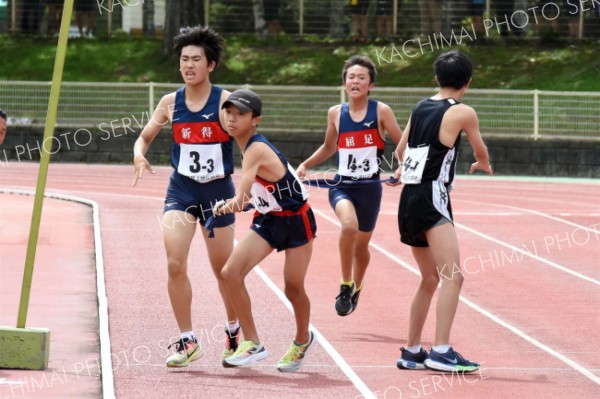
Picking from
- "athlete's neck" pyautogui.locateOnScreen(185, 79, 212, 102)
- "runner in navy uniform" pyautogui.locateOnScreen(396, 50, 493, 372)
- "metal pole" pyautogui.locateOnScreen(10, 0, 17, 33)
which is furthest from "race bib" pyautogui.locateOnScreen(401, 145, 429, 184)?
"metal pole" pyautogui.locateOnScreen(10, 0, 17, 33)

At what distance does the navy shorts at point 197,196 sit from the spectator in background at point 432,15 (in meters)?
28.7

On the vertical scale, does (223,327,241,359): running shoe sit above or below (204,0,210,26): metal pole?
below

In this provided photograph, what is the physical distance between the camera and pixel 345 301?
1145 centimetres

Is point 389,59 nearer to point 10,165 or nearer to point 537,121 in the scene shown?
point 537,121

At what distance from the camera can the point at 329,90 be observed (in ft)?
96.5

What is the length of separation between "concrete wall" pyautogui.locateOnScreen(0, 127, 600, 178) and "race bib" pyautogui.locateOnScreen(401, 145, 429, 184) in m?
18.8

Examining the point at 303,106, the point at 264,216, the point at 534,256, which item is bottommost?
the point at 534,256

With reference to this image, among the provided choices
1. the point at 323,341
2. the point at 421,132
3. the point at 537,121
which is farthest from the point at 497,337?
the point at 537,121

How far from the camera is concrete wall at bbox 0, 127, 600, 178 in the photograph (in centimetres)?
2855

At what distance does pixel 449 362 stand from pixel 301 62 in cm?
2867

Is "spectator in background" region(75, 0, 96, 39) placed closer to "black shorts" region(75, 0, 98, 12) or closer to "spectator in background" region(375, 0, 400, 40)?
"black shorts" region(75, 0, 98, 12)

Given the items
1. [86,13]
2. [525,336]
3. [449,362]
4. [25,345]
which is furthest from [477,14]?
[25,345]

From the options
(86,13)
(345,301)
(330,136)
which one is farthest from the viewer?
(86,13)

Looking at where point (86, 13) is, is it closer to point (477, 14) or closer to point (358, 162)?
point (477, 14)
